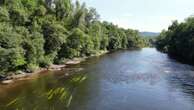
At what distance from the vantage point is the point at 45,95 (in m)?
36.4

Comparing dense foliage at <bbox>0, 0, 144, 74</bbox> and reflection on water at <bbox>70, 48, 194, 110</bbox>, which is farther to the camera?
dense foliage at <bbox>0, 0, 144, 74</bbox>

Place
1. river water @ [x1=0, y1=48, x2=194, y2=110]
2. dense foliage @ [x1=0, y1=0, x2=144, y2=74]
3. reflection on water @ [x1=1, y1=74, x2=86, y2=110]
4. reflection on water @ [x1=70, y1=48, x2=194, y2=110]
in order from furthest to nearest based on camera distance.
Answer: dense foliage @ [x1=0, y1=0, x2=144, y2=74]
reflection on water @ [x1=70, y1=48, x2=194, y2=110]
river water @ [x1=0, y1=48, x2=194, y2=110]
reflection on water @ [x1=1, y1=74, x2=86, y2=110]

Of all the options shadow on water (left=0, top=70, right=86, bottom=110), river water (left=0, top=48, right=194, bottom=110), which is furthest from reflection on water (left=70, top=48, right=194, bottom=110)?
shadow on water (left=0, top=70, right=86, bottom=110)

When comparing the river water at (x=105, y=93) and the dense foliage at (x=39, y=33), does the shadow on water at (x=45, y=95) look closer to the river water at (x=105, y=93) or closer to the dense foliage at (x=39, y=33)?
the river water at (x=105, y=93)

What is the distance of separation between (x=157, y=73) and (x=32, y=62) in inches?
916

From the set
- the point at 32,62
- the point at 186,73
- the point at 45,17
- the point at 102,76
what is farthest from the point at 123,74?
the point at 45,17

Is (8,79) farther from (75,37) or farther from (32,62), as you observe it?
(75,37)

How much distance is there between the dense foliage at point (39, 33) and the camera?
45.7 meters

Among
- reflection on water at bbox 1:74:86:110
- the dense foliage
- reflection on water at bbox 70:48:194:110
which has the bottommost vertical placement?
reflection on water at bbox 70:48:194:110

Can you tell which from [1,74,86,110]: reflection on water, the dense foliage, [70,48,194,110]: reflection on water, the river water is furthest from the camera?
the dense foliage

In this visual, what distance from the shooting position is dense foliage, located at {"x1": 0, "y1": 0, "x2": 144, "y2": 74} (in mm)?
45719

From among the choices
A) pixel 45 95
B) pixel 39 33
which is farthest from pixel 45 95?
pixel 39 33

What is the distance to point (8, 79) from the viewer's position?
4541 centimetres

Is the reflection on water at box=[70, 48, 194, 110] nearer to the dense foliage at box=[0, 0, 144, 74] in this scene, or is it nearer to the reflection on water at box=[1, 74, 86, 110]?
the reflection on water at box=[1, 74, 86, 110]
